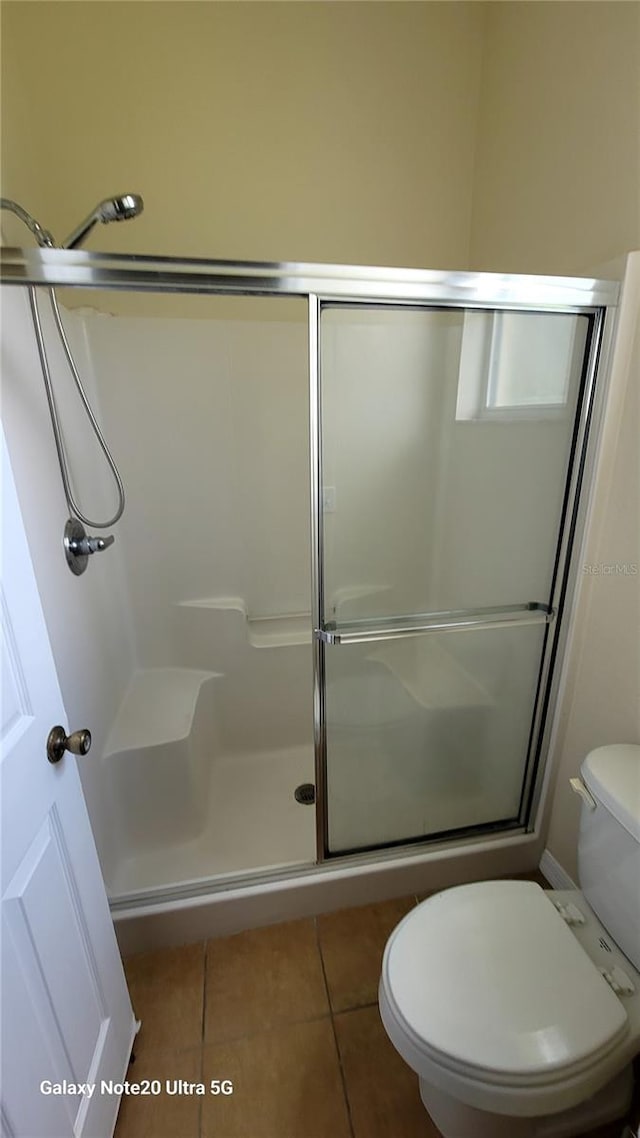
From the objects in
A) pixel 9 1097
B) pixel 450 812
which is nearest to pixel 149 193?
pixel 9 1097

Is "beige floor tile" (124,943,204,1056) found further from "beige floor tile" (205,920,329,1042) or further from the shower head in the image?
the shower head

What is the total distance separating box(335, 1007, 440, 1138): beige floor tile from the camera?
1015 millimetres

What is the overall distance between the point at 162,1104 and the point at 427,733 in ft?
3.53

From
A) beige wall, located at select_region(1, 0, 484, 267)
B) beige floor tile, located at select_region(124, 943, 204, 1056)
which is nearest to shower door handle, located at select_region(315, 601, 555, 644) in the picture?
beige floor tile, located at select_region(124, 943, 204, 1056)

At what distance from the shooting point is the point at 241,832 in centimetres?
164

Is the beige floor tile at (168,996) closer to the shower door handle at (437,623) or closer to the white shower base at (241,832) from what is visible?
the white shower base at (241,832)

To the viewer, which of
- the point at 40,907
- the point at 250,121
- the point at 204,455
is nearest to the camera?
the point at 40,907

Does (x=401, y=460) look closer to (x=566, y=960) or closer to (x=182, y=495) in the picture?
(x=182, y=495)

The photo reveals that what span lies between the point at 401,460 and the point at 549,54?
1.11m

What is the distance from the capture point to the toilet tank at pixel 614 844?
92 cm

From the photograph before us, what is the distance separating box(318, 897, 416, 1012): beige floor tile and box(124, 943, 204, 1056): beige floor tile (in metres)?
0.35

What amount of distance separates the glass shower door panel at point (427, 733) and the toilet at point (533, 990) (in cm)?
44

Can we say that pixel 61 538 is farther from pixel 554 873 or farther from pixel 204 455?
pixel 554 873

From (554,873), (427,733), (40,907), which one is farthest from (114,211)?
(554,873)
